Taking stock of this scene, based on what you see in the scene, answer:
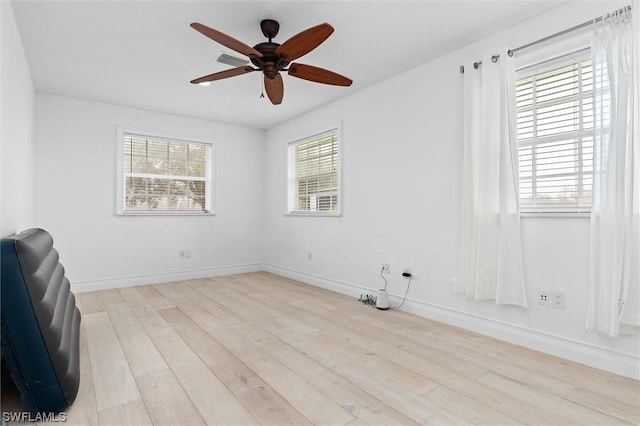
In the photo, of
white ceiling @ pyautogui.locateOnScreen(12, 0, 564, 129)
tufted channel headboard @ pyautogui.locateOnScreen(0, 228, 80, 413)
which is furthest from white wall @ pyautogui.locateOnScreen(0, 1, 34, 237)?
tufted channel headboard @ pyautogui.locateOnScreen(0, 228, 80, 413)

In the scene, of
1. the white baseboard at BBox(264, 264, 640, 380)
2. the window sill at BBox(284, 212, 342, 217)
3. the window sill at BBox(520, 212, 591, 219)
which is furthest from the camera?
the window sill at BBox(284, 212, 342, 217)

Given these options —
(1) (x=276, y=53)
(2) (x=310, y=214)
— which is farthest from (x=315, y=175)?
(1) (x=276, y=53)

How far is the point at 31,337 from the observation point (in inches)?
63.8

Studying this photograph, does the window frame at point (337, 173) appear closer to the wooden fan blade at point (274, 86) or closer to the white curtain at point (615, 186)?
the wooden fan blade at point (274, 86)

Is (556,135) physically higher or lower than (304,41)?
lower

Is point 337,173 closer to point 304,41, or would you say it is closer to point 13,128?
point 304,41

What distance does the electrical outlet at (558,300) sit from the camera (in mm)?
2334

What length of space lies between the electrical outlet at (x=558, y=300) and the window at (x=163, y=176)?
4477 millimetres

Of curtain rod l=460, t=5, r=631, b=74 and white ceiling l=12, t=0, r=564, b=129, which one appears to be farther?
white ceiling l=12, t=0, r=564, b=129

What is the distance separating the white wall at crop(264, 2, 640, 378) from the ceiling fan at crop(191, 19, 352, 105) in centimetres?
105

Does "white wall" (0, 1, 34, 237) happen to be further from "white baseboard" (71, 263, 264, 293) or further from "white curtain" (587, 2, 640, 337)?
"white curtain" (587, 2, 640, 337)

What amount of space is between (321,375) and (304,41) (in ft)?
6.74

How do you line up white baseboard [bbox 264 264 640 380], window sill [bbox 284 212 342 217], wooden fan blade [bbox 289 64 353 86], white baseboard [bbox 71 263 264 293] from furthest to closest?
window sill [bbox 284 212 342 217], white baseboard [bbox 71 263 264 293], wooden fan blade [bbox 289 64 353 86], white baseboard [bbox 264 264 640 380]

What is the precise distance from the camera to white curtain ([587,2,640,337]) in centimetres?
199
